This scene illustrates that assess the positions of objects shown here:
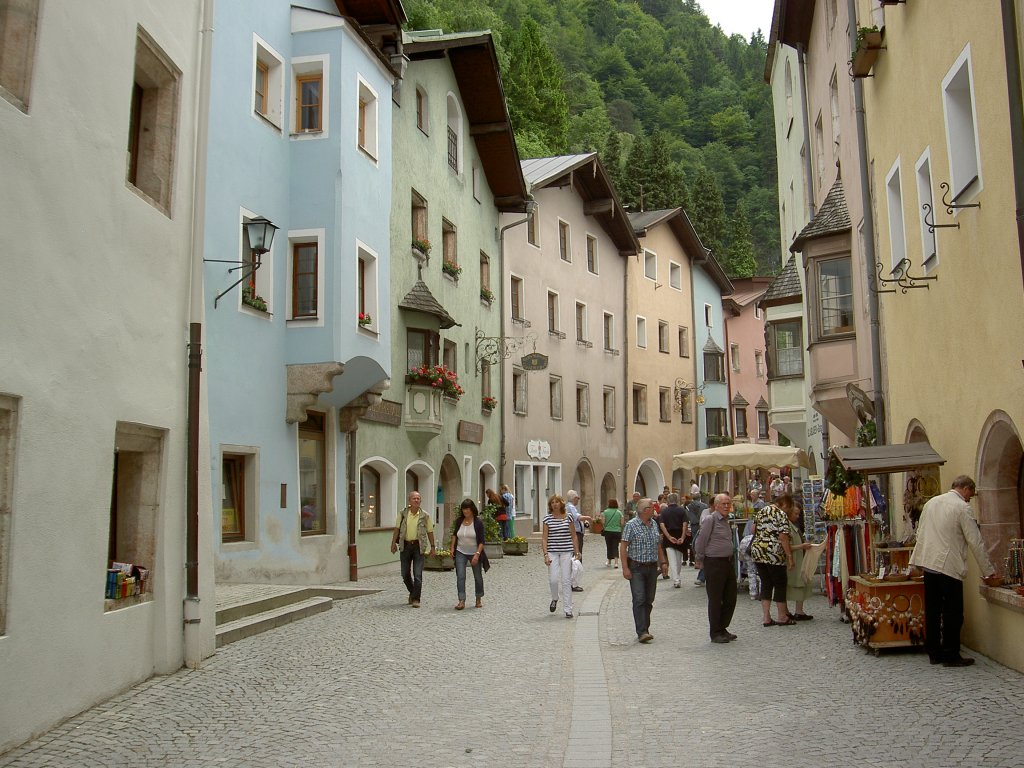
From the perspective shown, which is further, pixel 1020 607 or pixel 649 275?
pixel 649 275

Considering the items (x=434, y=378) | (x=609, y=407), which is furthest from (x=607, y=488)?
(x=434, y=378)


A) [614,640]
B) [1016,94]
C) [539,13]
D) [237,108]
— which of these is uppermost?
[539,13]

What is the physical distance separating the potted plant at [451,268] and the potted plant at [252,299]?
10126 mm

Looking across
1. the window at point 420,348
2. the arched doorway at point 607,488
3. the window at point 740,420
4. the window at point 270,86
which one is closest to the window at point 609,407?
the arched doorway at point 607,488

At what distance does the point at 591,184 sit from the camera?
41469mm

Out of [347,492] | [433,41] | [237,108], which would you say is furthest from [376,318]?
[433,41]

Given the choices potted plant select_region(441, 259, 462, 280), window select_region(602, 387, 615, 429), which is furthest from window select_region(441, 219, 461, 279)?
window select_region(602, 387, 615, 429)

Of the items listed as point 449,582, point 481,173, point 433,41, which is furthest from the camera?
point 481,173

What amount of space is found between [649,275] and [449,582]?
1127 inches

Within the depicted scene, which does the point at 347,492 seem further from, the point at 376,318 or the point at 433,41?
the point at 433,41

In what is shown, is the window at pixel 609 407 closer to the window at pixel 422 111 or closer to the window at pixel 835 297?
the window at pixel 422 111

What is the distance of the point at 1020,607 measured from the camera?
9.57 meters

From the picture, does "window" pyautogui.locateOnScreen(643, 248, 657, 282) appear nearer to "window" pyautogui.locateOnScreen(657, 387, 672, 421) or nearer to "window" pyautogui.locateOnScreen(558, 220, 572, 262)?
"window" pyautogui.locateOnScreen(657, 387, 672, 421)

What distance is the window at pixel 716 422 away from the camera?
5212 cm
